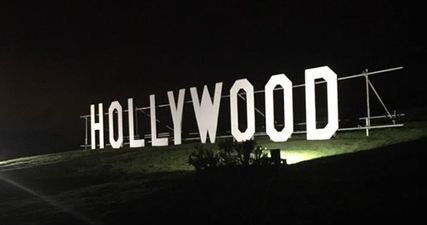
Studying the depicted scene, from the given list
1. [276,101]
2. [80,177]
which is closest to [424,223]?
[80,177]

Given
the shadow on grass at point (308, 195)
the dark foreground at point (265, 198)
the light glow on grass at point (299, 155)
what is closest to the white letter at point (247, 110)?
the light glow on grass at point (299, 155)

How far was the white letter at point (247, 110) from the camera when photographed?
84.4 ft

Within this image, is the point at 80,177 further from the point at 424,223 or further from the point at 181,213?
the point at 424,223

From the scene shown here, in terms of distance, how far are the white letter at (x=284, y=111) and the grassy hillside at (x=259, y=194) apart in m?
1.69

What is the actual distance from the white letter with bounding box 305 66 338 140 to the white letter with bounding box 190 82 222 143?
16.4 ft

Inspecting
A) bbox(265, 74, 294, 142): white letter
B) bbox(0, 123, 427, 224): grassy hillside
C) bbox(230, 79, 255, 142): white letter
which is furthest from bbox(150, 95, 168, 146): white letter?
bbox(0, 123, 427, 224): grassy hillside

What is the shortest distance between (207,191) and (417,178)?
4.70m

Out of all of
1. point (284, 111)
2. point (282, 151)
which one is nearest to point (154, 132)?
point (284, 111)

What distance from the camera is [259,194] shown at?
12531 mm

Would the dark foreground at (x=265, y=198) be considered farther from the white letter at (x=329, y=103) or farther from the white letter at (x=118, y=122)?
the white letter at (x=118, y=122)

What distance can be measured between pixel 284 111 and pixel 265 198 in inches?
500

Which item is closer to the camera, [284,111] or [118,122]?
[284,111]

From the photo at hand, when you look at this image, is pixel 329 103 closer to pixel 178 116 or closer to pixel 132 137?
pixel 178 116

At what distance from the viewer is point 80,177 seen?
79.2ft
